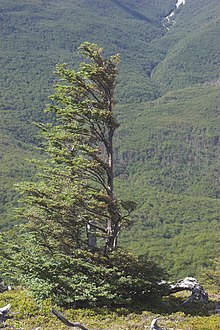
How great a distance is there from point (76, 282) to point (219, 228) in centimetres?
9802

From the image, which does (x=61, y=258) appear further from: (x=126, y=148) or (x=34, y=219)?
(x=126, y=148)

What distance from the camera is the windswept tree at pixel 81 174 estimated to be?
465 inches

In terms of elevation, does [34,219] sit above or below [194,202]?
above

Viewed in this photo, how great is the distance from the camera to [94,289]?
1070cm

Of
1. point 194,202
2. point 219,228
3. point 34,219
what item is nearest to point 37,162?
point 34,219

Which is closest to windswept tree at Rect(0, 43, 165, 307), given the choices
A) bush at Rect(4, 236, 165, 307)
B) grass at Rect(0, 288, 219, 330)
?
bush at Rect(4, 236, 165, 307)

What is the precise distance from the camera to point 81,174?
12672 millimetres

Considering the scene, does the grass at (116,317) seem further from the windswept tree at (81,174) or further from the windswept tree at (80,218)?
the windswept tree at (81,174)

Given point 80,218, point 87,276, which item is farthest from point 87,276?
point 80,218

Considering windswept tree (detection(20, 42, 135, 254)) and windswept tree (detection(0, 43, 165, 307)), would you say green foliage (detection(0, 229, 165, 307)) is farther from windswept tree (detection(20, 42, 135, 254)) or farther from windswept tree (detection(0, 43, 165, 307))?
windswept tree (detection(20, 42, 135, 254))

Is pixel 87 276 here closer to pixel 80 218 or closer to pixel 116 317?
pixel 116 317

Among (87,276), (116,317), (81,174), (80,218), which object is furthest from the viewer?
(81,174)

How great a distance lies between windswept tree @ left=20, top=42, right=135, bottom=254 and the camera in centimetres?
1180

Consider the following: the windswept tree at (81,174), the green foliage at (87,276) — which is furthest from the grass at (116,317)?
the windswept tree at (81,174)
